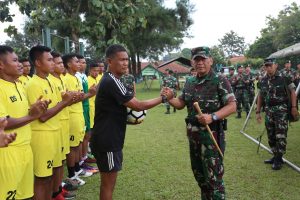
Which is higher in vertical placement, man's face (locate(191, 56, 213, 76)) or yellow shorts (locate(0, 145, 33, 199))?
man's face (locate(191, 56, 213, 76))

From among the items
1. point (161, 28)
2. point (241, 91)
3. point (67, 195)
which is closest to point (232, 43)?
point (161, 28)

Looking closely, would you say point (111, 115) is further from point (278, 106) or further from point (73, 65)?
point (278, 106)

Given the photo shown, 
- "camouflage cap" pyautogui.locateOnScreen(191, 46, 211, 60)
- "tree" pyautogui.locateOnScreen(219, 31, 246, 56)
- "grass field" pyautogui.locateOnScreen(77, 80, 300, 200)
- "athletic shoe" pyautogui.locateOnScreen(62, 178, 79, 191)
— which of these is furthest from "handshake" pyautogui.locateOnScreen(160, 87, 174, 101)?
"tree" pyautogui.locateOnScreen(219, 31, 246, 56)

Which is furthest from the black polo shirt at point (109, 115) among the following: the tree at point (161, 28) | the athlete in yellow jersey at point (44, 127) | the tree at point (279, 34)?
the tree at point (279, 34)

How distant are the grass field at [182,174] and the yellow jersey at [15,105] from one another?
2323 millimetres

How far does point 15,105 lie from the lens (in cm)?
331

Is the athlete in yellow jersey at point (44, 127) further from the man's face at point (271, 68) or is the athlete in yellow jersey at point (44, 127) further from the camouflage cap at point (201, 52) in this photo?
the man's face at point (271, 68)

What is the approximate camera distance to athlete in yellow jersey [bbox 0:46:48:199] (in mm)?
3105

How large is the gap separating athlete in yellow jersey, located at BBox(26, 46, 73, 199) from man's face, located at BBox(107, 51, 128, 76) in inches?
23.0

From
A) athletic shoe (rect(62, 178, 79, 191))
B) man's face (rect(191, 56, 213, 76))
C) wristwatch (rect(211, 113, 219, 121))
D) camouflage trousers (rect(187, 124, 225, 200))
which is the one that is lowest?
athletic shoe (rect(62, 178, 79, 191))

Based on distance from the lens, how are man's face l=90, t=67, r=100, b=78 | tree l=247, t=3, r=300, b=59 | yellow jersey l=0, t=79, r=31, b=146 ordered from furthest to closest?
tree l=247, t=3, r=300, b=59, man's face l=90, t=67, r=100, b=78, yellow jersey l=0, t=79, r=31, b=146

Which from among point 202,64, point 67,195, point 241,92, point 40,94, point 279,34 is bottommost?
point 67,195

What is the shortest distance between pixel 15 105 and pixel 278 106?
4898mm

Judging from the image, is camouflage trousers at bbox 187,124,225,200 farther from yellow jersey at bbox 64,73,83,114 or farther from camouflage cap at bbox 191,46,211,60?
yellow jersey at bbox 64,73,83,114
